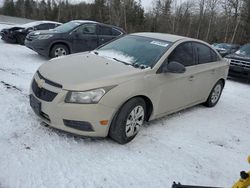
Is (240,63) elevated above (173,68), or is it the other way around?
(173,68)

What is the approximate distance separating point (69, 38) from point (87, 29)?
884 millimetres

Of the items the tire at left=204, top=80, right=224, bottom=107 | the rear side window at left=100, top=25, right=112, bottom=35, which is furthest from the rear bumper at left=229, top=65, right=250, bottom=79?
the rear side window at left=100, top=25, right=112, bottom=35

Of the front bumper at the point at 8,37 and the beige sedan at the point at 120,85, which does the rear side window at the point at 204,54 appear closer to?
the beige sedan at the point at 120,85

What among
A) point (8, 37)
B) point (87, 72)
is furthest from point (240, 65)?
→ point (8, 37)

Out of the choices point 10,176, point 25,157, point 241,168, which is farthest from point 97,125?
point 241,168

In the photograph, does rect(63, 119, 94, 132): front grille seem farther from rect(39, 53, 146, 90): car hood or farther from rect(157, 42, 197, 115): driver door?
rect(157, 42, 197, 115): driver door

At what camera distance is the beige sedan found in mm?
3450

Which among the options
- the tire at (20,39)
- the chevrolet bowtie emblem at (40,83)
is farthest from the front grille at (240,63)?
the tire at (20,39)

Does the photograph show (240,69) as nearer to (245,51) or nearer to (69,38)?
(245,51)

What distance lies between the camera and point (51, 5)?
2015 inches

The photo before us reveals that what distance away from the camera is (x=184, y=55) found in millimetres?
4910

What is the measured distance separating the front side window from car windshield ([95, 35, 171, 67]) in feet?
15.3

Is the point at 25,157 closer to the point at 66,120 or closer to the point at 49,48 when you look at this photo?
the point at 66,120

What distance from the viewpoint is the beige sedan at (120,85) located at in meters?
3.45
